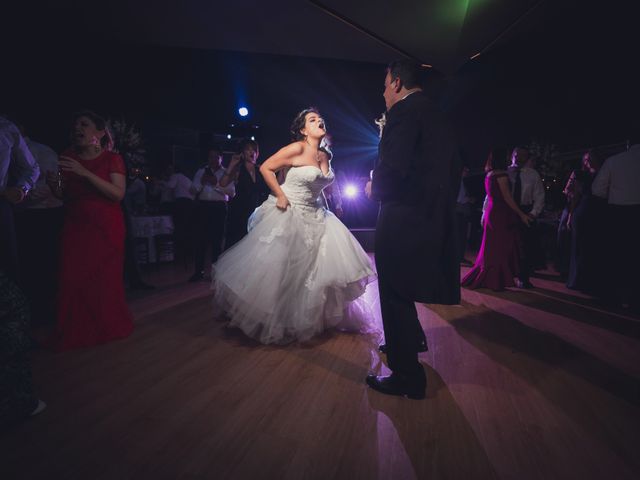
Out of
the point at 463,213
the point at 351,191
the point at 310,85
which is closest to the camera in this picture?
the point at 463,213

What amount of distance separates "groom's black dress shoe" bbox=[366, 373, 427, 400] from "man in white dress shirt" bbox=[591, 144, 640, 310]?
3.25 m

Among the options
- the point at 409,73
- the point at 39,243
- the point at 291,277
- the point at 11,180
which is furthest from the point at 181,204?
the point at 409,73

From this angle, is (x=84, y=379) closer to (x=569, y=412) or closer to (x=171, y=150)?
(x=569, y=412)

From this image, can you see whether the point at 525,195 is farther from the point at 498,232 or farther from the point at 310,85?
the point at 310,85

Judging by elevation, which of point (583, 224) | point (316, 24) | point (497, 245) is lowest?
point (497, 245)

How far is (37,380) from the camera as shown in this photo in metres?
1.79

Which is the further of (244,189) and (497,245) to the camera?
(244,189)

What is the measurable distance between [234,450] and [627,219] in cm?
447

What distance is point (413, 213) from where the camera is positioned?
1.50m

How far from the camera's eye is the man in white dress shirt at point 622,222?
10.7 ft

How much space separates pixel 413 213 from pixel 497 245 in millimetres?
3135

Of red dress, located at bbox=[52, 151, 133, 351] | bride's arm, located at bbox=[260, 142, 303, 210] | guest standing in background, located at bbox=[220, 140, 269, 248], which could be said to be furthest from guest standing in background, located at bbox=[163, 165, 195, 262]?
bride's arm, located at bbox=[260, 142, 303, 210]

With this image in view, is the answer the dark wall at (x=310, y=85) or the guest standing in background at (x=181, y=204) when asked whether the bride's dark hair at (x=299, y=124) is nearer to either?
the dark wall at (x=310, y=85)

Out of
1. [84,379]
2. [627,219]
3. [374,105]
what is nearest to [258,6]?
[374,105]
